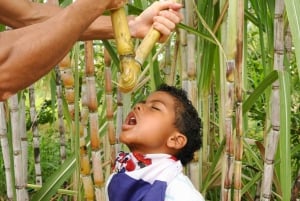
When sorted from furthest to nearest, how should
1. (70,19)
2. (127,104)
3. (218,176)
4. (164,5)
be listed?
(218,176) < (127,104) < (164,5) < (70,19)


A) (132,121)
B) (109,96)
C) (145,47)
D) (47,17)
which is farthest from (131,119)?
(145,47)

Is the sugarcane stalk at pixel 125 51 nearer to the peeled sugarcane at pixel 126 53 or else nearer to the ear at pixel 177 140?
the peeled sugarcane at pixel 126 53

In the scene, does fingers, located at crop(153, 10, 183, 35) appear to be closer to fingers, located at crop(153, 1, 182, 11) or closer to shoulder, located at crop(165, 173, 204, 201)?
fingers, located at crop(153, 1, 182, 11)

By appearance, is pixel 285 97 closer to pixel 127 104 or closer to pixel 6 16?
pixel 127 104

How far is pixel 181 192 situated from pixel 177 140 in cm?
13

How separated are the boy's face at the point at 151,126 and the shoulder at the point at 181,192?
0.30 ft

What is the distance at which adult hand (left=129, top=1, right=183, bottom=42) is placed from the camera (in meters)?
0.78

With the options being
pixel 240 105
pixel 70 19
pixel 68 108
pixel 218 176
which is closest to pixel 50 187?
pixel 68 108

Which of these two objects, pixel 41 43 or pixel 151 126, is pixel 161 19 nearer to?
pixel 41 43

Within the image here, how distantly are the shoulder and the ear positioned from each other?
0.09m

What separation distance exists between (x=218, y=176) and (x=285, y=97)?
39 centimetres

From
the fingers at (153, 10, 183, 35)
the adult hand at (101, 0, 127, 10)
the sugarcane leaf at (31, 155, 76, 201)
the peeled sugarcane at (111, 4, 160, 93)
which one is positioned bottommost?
the sugarcane leaf at (31, 155, 76, 201)

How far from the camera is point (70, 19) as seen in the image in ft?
2.12

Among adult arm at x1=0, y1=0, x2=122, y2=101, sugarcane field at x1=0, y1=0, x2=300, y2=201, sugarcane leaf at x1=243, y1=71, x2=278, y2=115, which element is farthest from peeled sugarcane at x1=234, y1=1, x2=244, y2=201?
adult arm at x1=0, y1=0, x2=122, y2=101
